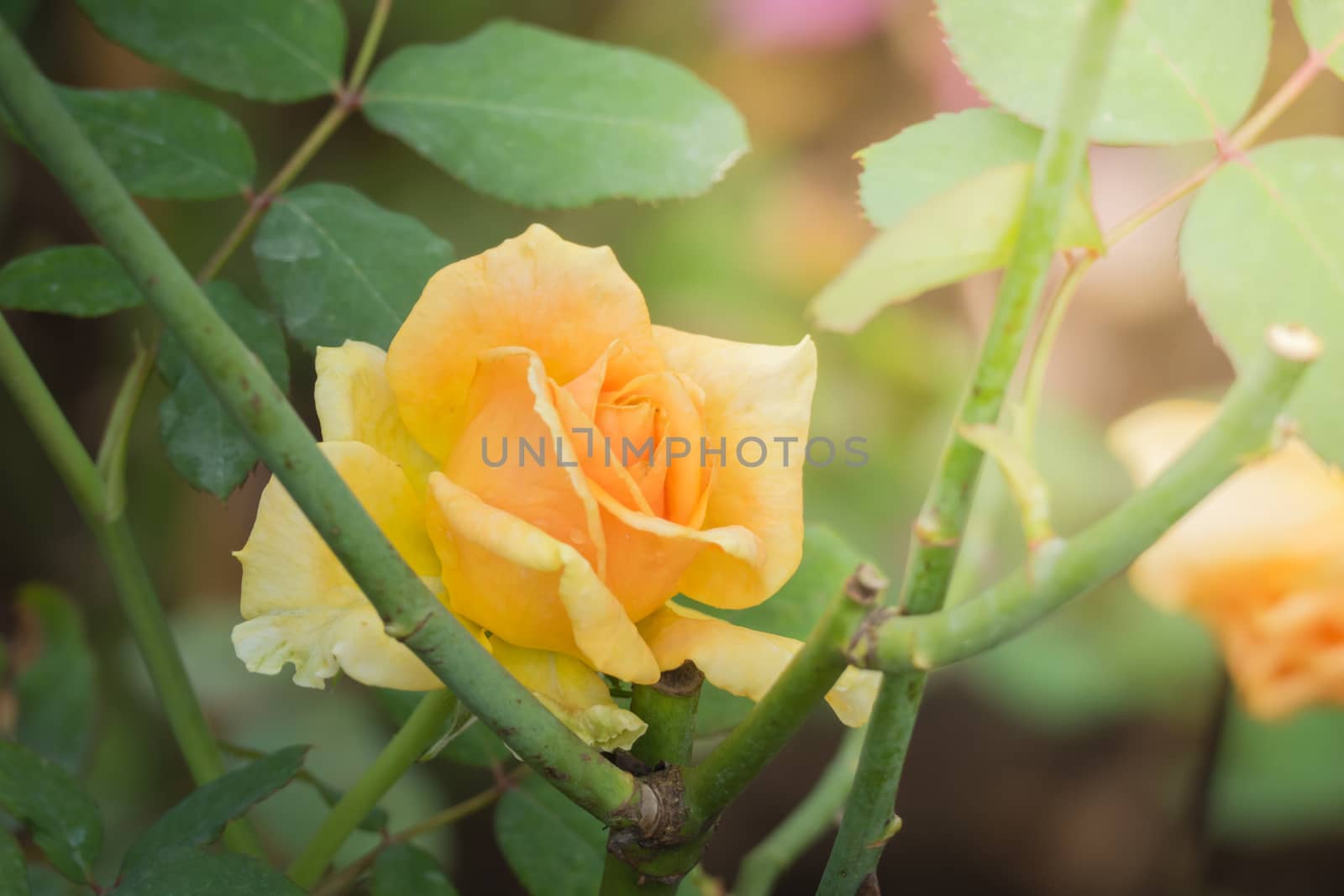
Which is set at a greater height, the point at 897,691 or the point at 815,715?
the point at 897,691

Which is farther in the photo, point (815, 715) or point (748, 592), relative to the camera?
point (815, 715)

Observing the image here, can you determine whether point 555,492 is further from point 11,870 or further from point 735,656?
point 11,870

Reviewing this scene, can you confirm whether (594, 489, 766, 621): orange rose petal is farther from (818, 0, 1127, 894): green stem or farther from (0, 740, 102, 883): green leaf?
(0, 740, 102, 883): green leaf

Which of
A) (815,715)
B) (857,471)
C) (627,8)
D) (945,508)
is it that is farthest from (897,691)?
(627,8)

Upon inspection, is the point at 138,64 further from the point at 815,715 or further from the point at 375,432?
the point at 375,432

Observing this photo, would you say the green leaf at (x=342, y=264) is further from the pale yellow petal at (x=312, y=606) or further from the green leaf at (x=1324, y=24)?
the green leaf at (x=1324, y=24)

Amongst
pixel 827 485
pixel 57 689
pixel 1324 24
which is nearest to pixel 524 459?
pixel 1324 24
